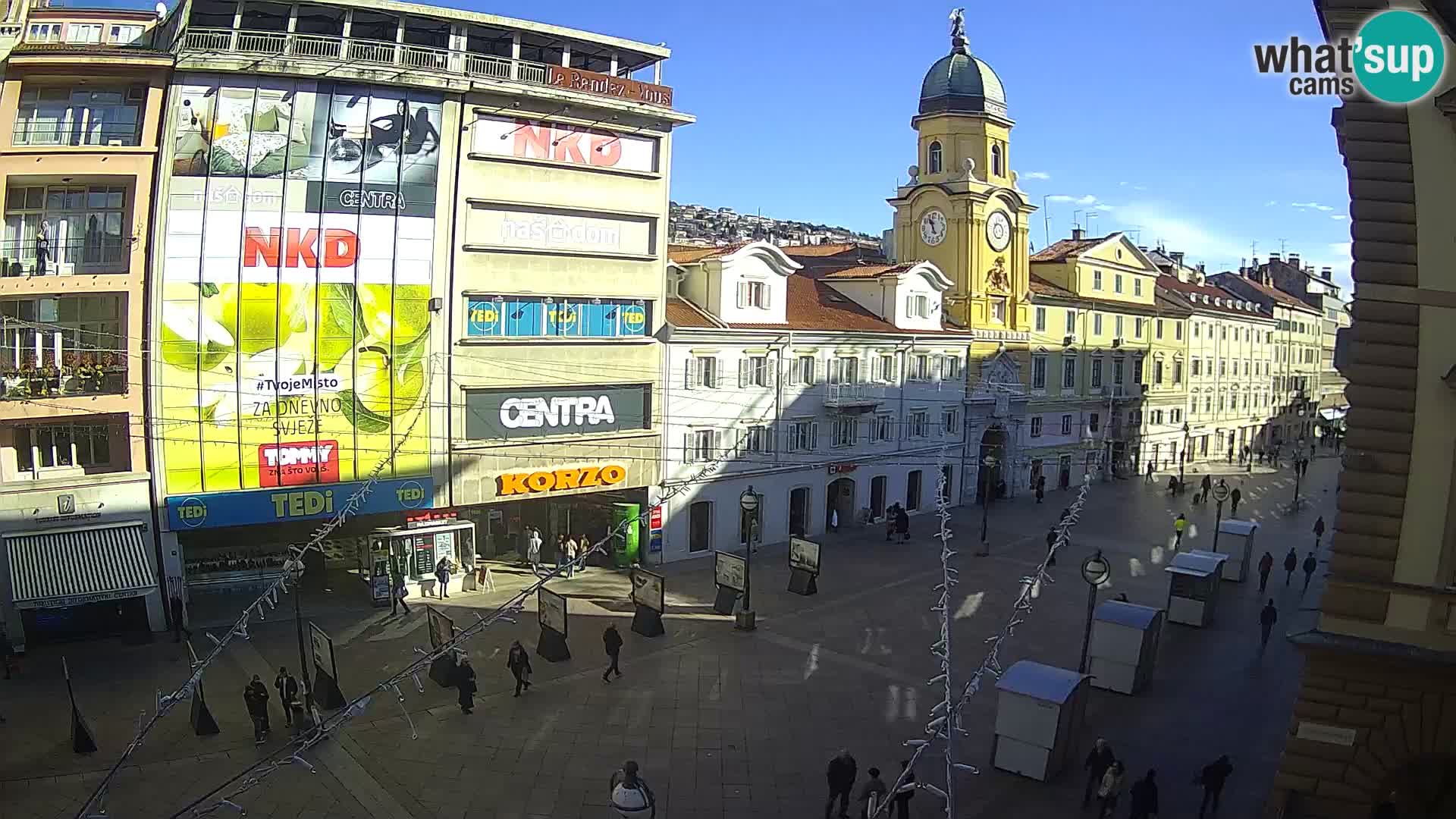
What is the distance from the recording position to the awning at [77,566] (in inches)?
944

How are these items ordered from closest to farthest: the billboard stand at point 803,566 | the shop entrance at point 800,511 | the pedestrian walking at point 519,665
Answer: the pedestrian walking at point 519,665
the billboard stand at point 803,566
the shop entrance at point 800,511

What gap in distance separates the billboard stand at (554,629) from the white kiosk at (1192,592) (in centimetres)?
1704

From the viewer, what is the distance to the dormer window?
37562mm

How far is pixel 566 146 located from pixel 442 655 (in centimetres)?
1654

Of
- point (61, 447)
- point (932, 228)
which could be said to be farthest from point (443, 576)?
point (932, 228)

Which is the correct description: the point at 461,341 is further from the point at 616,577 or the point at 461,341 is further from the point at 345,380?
the point at 616,577

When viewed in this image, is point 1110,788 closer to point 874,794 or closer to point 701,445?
point 874,794

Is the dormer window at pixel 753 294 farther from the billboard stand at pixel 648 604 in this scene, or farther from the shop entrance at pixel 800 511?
the billboard stand at pixel 648 604

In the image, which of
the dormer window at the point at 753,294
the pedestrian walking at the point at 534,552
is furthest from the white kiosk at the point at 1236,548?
the pedestrian walking at the point at 534,552

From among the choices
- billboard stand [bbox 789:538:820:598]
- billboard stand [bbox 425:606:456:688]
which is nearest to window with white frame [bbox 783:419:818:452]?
billboard stand [bbox 789:538:820:598]

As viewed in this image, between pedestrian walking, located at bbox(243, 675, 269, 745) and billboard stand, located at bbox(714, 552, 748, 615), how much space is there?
12566 millimetres

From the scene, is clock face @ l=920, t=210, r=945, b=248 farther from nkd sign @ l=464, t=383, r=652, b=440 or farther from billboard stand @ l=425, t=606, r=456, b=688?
billboard stand @ l=425, t=606, r=456, b=688

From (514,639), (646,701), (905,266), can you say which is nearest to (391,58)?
(514,639)

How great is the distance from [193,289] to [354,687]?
38.6 ft
